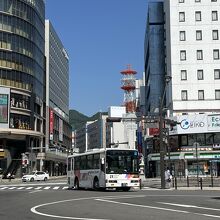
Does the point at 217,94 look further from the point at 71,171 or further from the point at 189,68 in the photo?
the point at 71,171

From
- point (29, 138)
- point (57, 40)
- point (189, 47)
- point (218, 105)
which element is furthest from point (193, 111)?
point (57, 40)

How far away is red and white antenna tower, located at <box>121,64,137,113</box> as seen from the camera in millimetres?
147375

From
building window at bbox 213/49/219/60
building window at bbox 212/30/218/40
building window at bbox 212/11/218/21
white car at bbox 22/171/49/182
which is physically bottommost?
white car at bbox 22/171/49/182

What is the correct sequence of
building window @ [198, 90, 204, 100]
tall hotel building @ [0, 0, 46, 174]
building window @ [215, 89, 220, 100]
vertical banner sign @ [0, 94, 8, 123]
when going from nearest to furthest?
building window @ [215, 89, 220, 100] → building window @ [198, 90, 204, 100] → vertical banner sign @ [0, 94, 8, 123] → tall hotel building @ [0, 0, 46, 174]

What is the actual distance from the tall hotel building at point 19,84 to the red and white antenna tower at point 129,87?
52415mm

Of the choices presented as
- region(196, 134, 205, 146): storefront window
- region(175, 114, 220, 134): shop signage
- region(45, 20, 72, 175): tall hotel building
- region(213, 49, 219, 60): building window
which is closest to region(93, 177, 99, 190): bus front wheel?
region(175, 114, 220, 134): shop signage

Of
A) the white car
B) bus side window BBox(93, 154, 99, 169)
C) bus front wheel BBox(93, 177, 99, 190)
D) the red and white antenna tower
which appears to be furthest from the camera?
the red and white antenna tower

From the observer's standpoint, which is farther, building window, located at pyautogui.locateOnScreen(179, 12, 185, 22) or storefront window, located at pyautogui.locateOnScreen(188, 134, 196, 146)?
building window, located at pyautogui.locateOnScreen(179, 12, 185, 22)

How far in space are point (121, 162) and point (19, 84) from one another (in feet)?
196

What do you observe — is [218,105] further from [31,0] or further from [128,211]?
[128,211]

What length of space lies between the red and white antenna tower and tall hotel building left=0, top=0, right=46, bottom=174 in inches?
2064

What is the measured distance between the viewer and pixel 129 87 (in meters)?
148

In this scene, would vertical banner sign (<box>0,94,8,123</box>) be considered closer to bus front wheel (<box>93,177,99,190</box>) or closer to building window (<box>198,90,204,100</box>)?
building window (<box>198,90,204,100</box>)

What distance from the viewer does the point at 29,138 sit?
305ft
